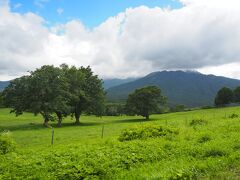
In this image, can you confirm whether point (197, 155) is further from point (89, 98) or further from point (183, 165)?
point (89, 98)

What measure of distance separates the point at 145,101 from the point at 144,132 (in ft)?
206

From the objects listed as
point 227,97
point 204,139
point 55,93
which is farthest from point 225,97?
point 204,139

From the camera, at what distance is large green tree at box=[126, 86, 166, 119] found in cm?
8469

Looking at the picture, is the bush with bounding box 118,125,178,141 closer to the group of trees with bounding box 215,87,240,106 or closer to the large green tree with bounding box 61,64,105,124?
the large green tree with bounding box 61,64,105,124

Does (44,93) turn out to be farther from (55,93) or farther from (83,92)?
(83,92)

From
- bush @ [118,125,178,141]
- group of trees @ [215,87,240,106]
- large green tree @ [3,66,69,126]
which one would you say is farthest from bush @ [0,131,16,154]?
group of trees @ [215,87,240,106]

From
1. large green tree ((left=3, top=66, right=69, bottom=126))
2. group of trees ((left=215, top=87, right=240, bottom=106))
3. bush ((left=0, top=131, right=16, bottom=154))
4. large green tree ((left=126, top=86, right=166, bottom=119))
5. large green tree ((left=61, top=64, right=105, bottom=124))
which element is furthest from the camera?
group of trees ((left=215, top=87, right=240, bottom=106))

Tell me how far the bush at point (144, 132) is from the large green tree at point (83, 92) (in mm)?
44925

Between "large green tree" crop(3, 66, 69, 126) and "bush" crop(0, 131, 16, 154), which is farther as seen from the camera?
"large green tree" crop(3, 66, 69, 126)

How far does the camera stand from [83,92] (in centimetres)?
6831

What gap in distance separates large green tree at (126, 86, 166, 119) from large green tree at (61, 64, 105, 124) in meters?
15.3

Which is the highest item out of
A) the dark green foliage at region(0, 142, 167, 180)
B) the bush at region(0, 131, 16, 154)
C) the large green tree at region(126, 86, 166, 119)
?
the large green tree at region(126, 86, 166, 119)

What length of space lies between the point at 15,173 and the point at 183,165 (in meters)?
7.04

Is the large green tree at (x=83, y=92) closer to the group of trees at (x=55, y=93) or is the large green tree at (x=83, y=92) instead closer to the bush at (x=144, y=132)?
the group of trees at (x=55, y=93)
